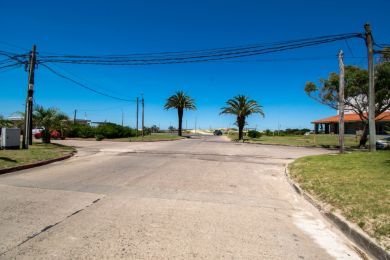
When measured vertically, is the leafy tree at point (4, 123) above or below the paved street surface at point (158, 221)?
above

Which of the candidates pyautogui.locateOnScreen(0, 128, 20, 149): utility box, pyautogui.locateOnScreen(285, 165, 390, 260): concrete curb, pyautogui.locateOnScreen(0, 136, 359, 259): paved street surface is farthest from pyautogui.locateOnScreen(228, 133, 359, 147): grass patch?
pyautogui.locateOnScreen(285, 165, 390, 260): concrete curb

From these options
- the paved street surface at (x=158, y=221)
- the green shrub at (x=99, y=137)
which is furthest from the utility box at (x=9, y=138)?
the green shrub at (x=99, y=137)

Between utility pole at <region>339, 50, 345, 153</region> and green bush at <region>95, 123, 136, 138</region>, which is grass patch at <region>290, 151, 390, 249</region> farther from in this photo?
green bush at <region>95, 123, 136, 138</region>

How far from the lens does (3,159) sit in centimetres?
1242

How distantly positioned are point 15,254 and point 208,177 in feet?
23.4

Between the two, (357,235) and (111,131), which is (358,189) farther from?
(111,131)

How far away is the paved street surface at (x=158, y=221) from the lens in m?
4.25

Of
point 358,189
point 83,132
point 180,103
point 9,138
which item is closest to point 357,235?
point 358,189

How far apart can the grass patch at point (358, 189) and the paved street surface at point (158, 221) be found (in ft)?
1.60

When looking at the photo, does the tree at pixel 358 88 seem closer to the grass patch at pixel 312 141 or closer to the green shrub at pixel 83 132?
the grass patch at pixel 312 141

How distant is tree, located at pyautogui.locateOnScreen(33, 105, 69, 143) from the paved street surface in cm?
1520

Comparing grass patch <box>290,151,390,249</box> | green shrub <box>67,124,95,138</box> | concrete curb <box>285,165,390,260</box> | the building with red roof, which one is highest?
the building with red roof

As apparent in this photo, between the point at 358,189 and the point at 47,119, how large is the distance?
21880 mm

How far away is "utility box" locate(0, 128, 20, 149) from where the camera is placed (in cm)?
1684
